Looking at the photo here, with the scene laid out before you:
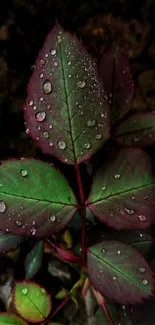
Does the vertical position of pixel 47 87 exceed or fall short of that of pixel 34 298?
it exceeds it

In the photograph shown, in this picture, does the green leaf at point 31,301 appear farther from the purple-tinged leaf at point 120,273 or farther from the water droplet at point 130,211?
the water droplet at point 130,211

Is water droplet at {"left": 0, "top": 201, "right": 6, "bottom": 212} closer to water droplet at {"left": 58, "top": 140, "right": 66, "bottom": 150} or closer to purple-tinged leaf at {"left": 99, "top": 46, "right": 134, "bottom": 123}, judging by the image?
water droplet at {"left": 58, "top": 140, "right": 66, "bottom": 150}

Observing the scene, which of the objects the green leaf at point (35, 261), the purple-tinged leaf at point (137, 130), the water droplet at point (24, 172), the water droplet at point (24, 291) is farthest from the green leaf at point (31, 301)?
the purple-tinged leaf at point (137, 130)

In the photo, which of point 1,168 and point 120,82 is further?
point 120,82

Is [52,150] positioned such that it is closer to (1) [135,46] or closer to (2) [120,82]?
(2) [120,82]

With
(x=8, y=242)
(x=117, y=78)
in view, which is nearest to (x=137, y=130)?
(x=117, y=78)

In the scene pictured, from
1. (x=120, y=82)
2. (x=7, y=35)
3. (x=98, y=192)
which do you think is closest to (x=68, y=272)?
(x=98, y=192)
